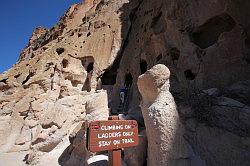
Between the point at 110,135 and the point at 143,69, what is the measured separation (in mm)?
8583

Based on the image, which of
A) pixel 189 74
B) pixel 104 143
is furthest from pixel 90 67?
pixel 104 143

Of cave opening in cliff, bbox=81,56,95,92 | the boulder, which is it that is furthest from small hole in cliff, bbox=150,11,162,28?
the boulder

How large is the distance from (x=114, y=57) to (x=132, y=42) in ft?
3.49

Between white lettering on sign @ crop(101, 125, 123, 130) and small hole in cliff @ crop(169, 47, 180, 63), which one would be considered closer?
white lettering on sign @ crop(101, 125, 123, 130)

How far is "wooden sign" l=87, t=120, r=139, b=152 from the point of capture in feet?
8.27

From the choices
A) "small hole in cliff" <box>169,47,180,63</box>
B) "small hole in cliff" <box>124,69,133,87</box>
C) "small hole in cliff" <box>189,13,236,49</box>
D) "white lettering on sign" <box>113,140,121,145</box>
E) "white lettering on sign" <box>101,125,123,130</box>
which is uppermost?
"small hole in cliff" <box>189,13,236,49</box>

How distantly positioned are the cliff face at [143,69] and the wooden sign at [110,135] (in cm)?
131

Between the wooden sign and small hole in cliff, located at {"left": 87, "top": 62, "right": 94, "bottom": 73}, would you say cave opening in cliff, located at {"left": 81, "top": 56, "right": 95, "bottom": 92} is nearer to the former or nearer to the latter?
small hole in cliff, located at {"left": 87, "top": 62, "right": 94, "bottom": 73}

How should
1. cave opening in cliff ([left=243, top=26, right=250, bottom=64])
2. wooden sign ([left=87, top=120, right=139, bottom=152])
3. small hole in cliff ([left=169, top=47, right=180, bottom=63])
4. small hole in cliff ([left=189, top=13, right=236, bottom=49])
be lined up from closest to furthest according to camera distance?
wooden sign ([left=87, top=120, right=139, bottom=152]), cave opening in cliff ([left=243, top=26, right=250, bottom=64]), small hole in cliff ([left=189, top=13, right=236, bottom=49]), small hole in cliff ([left=169, top=47, right=180, bottom=63])

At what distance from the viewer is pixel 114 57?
11.4m

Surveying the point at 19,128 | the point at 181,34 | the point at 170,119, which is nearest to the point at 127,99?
the point at 181,34

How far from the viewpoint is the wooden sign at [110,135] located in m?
2.52

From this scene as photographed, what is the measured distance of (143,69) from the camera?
11125 millimetres

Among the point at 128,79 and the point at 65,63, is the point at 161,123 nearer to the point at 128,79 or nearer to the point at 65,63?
the point at 128,79
